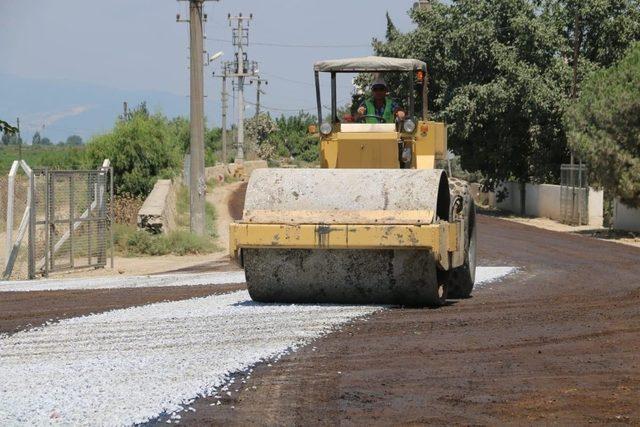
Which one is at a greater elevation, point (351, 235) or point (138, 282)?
point (351, 235)

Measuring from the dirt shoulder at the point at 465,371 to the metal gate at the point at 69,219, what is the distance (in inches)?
348

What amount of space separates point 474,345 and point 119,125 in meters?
31.7

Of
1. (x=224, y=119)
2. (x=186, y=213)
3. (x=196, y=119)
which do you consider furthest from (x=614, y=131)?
(x=224, y=119)

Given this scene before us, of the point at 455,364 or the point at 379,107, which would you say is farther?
the point at 379,107

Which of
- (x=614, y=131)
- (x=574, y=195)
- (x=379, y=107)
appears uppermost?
(x=614, y=131)

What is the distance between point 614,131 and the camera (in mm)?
32375

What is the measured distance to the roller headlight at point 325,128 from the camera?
13773 mm

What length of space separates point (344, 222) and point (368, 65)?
115 inches

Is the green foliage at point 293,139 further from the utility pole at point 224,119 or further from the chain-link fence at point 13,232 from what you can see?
the chain-link fence at point 13,232

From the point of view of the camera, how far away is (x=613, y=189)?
107 ft

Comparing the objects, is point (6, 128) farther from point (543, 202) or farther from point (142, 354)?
point (543, 202)

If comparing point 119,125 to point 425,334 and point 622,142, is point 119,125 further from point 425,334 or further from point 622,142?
point 425,334

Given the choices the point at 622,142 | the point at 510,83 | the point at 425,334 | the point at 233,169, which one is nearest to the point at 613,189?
the point at 622,142

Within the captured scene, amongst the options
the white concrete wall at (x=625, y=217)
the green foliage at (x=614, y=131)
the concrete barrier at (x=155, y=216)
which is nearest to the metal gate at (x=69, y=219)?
the concrete barrier at (x=155, y=216)
